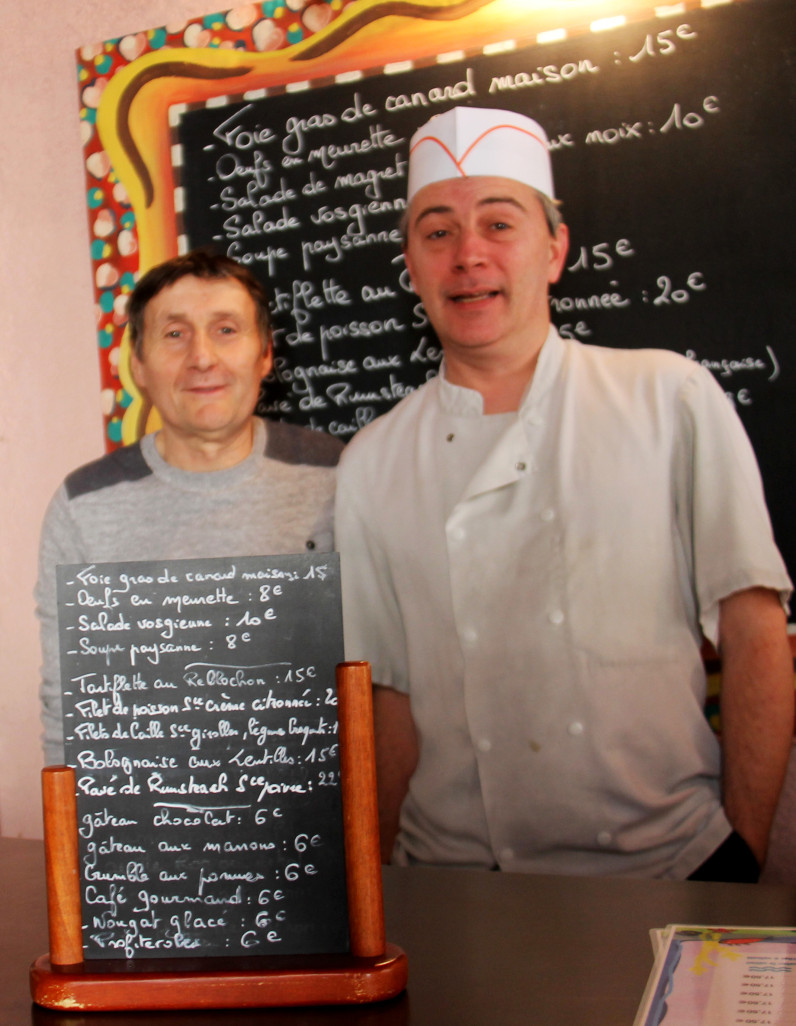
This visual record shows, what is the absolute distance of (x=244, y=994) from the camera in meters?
0.88

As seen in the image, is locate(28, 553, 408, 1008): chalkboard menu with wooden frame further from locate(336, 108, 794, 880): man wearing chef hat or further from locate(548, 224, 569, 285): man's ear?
locate(548, 224, 569, 285): man's ear

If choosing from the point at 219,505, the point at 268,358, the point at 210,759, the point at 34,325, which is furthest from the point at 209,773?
the point at 34,325

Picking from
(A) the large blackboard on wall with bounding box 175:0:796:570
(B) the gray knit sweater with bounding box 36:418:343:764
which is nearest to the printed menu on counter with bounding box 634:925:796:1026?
(A) the large blackboard on wall with bounding box 175:0:796:570

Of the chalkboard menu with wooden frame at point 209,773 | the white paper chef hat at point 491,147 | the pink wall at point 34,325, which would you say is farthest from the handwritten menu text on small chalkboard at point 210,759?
the pink wall at point 34,325

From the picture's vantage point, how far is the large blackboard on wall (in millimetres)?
1630

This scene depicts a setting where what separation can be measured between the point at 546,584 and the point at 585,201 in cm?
65

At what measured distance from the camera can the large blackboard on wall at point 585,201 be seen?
1.63 m

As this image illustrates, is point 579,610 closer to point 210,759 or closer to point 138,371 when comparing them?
point 210,759

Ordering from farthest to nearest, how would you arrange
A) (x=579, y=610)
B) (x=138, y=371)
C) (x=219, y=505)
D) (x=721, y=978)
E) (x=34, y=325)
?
1. (x=34, y=325)
2. (x=138, y=371)
3. (x=219, y=505)
4. (x=579, y=610)
5. (x=721, y=978)

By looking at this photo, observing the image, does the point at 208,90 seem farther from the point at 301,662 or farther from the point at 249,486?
the point at 301,662

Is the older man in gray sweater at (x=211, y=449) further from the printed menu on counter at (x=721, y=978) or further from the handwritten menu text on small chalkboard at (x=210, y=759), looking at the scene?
the printed menu on counter at (x=721, y=978)

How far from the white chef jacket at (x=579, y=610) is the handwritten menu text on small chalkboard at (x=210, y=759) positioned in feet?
2.58

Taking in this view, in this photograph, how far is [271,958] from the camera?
0.91 m

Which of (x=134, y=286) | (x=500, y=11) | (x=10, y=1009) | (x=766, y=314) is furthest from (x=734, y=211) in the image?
(x=10, y=1009)
